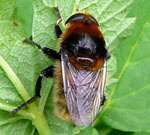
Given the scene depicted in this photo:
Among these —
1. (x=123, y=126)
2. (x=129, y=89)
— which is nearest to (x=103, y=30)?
(x=129, y=89)

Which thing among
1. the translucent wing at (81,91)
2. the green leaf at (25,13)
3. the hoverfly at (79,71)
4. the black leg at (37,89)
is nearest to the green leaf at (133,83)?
the hoverfly at (79,71)

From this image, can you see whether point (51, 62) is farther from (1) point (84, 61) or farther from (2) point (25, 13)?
(2) point (25, 13)

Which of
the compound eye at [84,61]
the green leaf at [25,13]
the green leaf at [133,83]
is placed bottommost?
the green leaf at [133,83]

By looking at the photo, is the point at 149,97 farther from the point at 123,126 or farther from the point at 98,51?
the point at 98,51

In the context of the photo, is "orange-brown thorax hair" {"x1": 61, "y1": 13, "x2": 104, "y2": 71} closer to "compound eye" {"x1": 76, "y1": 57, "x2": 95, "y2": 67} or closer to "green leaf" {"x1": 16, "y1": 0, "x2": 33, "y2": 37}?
"compound eye" {"x1": 76, "y1": 57, "x2": 95, "y2": 67}

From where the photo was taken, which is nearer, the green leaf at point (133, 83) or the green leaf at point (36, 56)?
the green leaf at point (36, 56)

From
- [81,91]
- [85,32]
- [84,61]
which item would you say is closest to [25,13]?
[85,32]

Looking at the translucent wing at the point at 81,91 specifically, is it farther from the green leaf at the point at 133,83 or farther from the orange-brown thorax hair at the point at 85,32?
the green leaf at the point at 133,83
